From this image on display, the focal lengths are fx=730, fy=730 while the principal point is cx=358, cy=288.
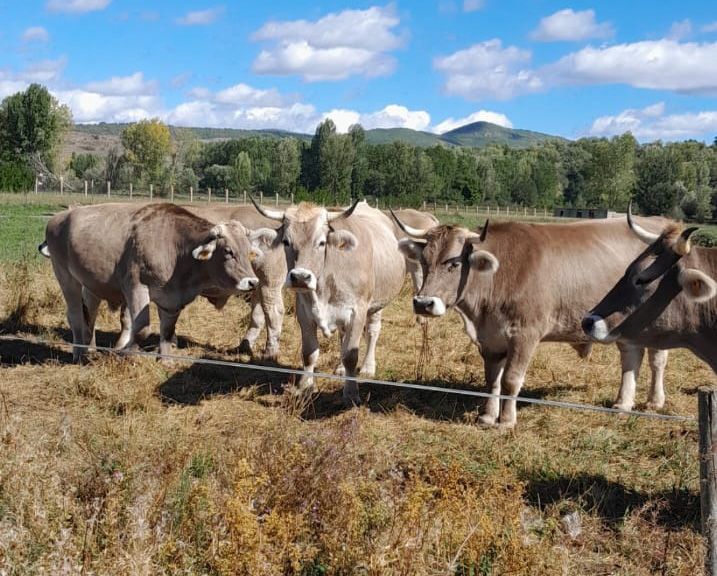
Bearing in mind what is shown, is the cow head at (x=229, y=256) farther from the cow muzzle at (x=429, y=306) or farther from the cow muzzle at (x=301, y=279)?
the cow muzzle at (x=429, y=306)

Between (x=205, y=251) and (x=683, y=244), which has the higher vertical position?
(x=683, y=244)

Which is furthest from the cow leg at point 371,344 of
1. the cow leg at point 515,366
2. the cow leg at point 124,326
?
the cow leg at point 124,326

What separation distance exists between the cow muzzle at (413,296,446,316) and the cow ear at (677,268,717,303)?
219cm

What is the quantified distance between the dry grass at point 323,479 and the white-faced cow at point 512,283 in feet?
2.23

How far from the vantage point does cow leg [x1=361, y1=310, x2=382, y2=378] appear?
30.6 ft

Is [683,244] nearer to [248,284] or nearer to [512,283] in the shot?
[512,283]

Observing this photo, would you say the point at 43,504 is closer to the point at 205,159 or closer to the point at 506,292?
the point at 506,292

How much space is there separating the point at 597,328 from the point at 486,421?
198cm

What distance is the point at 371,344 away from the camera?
9.55 meters

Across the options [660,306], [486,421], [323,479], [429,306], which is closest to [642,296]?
[660,306]

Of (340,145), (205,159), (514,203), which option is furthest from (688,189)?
(205,159)

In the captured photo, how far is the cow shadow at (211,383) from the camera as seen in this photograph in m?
7.99

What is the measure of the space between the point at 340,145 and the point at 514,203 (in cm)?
3087

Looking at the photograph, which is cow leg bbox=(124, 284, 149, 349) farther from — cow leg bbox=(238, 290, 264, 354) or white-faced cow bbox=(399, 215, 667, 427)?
white-faced cow bbox=(399, 215, 667, 427)
